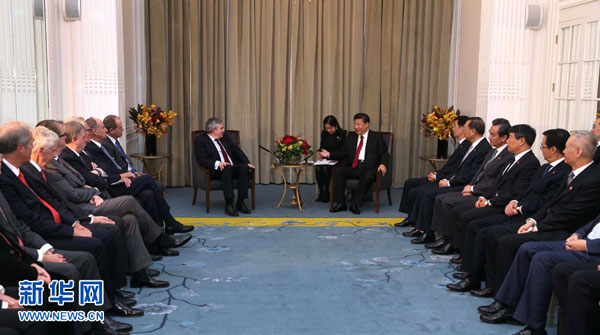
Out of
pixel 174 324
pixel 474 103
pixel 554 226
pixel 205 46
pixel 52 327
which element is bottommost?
pixel 174 324

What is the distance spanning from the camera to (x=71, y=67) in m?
7.66

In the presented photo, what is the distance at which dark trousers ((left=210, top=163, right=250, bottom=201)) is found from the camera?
7.87 m

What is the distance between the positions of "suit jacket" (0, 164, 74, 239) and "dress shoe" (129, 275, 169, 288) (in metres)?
0.92

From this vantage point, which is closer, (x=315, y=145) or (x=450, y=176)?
(x=450, y=176)

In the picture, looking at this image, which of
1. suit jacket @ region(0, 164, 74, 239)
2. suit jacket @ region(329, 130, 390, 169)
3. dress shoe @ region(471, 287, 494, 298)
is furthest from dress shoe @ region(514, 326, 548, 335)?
suit jacket @ region(329, 130, 390, 169)

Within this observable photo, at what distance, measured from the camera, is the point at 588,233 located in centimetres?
409

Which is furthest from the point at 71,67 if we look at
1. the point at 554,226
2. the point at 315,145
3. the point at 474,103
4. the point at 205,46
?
the point at 554,226

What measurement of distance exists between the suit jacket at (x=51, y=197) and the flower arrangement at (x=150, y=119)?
397 centimetres

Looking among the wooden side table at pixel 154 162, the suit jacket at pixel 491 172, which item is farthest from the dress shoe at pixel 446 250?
the wooden side table at pixel 154 162

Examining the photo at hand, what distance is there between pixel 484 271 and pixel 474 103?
4.00 m

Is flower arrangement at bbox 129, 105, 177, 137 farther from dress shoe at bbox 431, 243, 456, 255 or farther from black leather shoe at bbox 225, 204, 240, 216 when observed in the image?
dress shoe at bbox 431, 243, 456, 255

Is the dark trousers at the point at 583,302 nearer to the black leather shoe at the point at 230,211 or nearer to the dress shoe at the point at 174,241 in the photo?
the dress shoe at the point at 174,241

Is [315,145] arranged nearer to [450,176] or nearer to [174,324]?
[450,176]

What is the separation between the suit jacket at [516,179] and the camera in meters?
5.24
